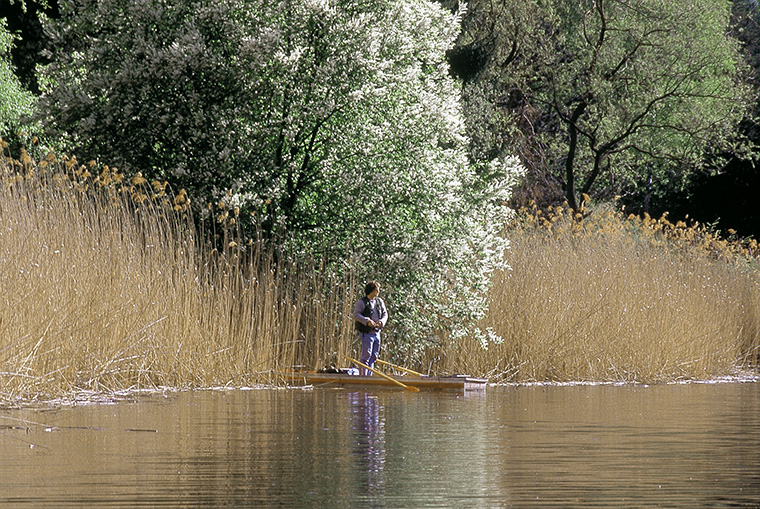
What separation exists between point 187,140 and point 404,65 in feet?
10.3

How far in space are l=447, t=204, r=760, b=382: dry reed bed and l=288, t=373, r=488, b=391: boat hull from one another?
225cm

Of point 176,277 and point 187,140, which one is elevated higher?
point 187,140

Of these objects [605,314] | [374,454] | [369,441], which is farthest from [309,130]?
[374,454]

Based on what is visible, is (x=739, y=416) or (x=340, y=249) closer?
(x=739, y=416)

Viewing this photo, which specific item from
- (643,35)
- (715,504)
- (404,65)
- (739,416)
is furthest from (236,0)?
(643,35)

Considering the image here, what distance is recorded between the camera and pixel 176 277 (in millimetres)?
13680

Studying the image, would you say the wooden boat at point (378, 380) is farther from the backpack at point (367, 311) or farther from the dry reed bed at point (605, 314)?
the dry reed bed at point (605, 314)

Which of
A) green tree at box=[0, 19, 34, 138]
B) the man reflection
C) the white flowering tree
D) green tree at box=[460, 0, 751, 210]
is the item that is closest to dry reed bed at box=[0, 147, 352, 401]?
the white flowering tree

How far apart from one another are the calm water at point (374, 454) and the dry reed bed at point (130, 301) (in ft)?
2.41

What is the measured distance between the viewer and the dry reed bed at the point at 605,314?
17219mm

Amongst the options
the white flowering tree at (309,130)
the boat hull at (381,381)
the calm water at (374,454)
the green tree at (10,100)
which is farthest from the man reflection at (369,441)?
the green tree at (10,100)

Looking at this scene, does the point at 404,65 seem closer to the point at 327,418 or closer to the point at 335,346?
the point at 335,346

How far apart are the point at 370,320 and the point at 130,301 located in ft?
11.5

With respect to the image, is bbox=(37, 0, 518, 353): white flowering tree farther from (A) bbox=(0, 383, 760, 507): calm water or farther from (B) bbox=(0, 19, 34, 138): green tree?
(B) bbox=(0, 19, 34, 138): green tree
